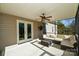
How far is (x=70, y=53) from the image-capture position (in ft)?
7.02

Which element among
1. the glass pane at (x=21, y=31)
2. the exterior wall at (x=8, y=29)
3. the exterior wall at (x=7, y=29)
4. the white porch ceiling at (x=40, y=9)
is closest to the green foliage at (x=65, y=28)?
the white porch ceiling at (x=40, y=9)

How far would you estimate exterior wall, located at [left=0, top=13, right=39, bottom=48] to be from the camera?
2.50 meters

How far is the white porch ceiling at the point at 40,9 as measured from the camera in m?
2.11

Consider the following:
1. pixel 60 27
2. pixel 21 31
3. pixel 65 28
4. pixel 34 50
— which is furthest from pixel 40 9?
pixel 34 50

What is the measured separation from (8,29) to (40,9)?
154 cm

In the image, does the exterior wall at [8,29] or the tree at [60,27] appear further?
the exterior wall at [8,29]

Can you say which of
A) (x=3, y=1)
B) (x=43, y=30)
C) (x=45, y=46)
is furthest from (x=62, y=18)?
(x=3, y=1)

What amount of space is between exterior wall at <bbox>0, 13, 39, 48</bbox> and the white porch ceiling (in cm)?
22

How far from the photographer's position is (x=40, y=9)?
7.88 feet

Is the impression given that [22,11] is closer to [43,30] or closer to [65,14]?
[43,30]

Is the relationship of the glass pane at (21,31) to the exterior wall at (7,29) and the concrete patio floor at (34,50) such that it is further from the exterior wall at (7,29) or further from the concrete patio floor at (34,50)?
the concrete patio floor at (34,50)

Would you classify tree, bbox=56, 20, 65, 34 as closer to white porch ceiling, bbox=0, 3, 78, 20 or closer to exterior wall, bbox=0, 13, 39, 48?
white porch ceiling, bbox=0, 3, 78, 20

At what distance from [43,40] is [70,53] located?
986 millimetres

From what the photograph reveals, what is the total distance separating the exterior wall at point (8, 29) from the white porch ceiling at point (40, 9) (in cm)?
22
